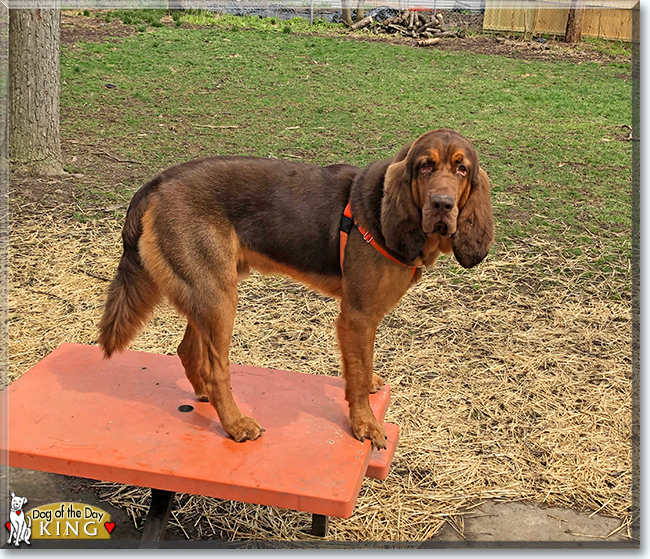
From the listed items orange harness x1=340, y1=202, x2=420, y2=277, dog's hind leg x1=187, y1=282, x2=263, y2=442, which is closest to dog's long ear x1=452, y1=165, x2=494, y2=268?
orange harness x1=340, y1=202, x2=420, y2=277

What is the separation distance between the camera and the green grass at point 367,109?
866 cm

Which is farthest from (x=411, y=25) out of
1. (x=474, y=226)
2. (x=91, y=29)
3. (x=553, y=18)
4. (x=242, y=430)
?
(x=242, y=430)

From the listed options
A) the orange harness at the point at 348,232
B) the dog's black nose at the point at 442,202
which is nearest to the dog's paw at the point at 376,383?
the orange harness at the point at 348,232

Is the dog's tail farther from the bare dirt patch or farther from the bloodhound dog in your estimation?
the bare dirt patch

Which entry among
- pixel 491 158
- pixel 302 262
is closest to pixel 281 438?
pixel 302 262

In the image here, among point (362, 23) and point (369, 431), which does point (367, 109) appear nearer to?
point (362, 23)

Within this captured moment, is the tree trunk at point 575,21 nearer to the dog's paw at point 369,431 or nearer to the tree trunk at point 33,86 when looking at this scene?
the tree trunk at point 33,86

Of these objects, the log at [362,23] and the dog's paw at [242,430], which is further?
the log at [362,23]

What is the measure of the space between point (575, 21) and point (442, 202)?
1605 cm

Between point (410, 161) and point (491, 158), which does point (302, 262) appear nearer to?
point (410, 161)

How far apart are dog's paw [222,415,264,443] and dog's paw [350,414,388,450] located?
21.1 inches

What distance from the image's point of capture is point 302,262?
3.94 m

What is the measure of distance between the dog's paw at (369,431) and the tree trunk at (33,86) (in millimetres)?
6119

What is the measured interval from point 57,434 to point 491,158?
300 inches
